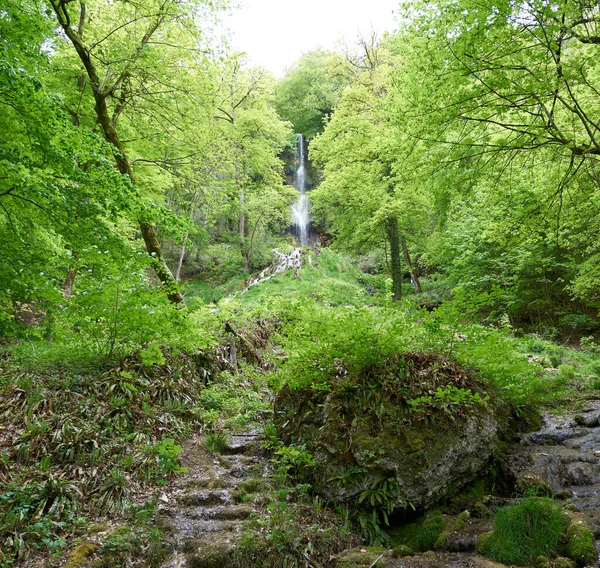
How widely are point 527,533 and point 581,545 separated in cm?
38

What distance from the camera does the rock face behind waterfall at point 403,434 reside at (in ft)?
12.6

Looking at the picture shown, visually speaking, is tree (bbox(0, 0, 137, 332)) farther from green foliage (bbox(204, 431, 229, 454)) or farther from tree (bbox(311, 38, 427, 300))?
tree (bbox(311, 38, 427, 300))

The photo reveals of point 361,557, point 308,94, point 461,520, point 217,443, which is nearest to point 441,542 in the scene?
point 461,520

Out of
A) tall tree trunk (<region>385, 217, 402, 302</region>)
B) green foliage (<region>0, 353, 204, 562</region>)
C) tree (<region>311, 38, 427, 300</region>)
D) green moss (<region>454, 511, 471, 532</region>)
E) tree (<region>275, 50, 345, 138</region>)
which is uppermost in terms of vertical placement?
tree (<region>275, 50, 345, 138</region>)

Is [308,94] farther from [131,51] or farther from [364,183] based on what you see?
[131,51]

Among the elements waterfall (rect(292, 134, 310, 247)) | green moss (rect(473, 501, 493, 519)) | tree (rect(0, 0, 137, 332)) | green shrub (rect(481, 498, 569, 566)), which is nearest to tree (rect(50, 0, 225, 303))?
tree (rect(0, 0, 137, 332))

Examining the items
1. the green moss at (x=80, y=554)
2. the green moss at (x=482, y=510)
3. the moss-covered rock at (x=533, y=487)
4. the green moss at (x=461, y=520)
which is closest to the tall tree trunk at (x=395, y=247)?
the moss-covered rock at (x=533, y=487)

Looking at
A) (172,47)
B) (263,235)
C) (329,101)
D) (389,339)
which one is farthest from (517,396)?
(329,101)

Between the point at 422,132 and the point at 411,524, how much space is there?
4689mm

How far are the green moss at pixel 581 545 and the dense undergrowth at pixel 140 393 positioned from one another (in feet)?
3.91

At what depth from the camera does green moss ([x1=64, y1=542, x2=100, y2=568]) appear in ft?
9.64

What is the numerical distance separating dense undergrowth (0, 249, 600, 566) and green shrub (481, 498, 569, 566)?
99cm

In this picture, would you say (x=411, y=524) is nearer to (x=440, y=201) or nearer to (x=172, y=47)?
(x=440, y=201)

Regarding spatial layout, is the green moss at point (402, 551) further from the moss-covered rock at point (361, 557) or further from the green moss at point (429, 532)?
the green moss at point (429, 532)
